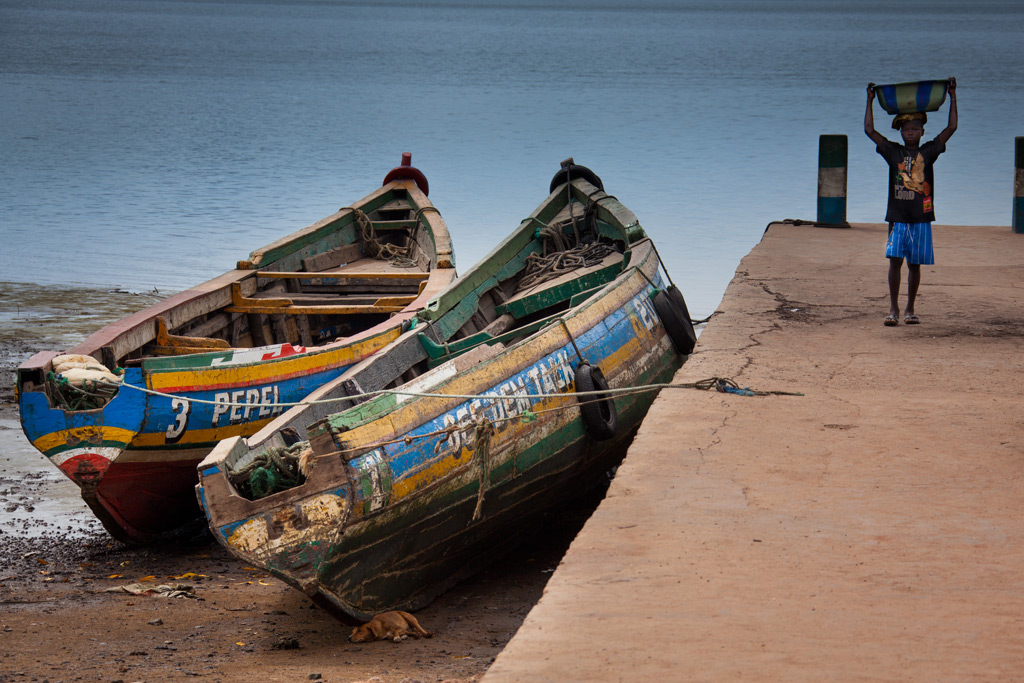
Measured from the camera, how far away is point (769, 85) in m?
51.9

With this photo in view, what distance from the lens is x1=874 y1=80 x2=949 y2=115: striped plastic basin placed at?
290 inches

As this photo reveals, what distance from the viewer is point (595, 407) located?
651 cm

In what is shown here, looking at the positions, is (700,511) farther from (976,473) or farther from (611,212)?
(611,212)

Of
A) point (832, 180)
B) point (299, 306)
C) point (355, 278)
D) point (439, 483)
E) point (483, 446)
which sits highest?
point (832, 180)

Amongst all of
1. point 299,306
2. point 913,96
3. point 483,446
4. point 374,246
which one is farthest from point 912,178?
point 374,246

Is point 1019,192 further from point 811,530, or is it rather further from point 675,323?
point 811,530

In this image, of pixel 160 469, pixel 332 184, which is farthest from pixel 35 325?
pixel 332 184

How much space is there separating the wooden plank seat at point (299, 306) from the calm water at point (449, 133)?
7.70m

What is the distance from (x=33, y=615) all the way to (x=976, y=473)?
4.78m

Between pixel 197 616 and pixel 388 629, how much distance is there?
1.17 metres

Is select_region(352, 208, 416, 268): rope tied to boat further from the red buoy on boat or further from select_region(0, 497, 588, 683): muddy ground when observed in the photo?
select_region(0, 497, 588, 683): muddy ground

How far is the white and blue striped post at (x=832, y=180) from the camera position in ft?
40.7

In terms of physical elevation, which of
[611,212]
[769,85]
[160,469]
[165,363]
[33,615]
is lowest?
[33,615]

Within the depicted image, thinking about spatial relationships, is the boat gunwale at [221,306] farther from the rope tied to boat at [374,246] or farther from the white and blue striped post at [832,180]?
the white and blue striped post at [832,180]
